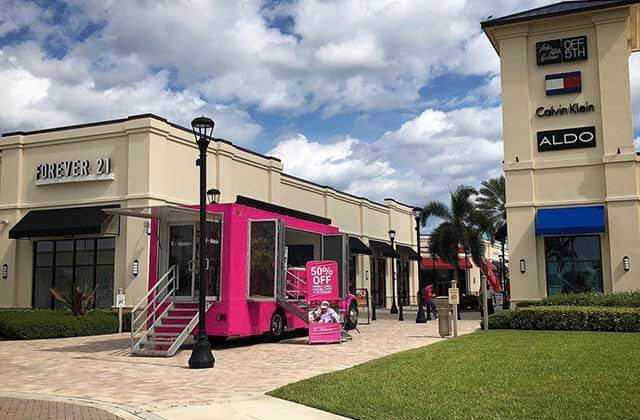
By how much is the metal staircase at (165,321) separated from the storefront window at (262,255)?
5.12 ft

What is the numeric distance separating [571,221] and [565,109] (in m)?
4.42

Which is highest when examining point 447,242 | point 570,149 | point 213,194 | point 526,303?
point 570,149

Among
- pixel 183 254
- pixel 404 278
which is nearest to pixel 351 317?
pixel 183 254

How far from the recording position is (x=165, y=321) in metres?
16.1

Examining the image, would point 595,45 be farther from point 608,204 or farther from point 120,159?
point 120,159

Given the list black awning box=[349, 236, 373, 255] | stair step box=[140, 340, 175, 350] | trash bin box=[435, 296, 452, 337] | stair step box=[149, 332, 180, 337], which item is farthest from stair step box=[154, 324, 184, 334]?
black awning box=[349, 236, 373, 255]

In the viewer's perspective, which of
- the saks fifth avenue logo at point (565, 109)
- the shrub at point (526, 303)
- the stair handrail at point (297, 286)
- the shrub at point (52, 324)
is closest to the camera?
the shrub at point (52, 324)

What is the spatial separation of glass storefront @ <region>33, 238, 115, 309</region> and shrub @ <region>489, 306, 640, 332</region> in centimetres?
1415

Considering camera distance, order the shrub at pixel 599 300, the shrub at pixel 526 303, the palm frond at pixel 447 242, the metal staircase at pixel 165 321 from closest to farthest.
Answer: the metal staircase at pixel 165 321, the shrub at pixel 599 300, the shrub at pixel 526 303, the palm frond at pixel 447 242

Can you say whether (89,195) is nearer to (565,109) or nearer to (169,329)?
(169,329)

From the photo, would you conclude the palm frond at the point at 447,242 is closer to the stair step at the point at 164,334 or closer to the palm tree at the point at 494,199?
the palm tree at the point at 494,199

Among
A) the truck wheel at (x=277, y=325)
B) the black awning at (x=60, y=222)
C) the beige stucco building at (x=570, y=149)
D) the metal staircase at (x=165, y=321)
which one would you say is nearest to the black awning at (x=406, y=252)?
the beige stucco building at (x=570, y=149)

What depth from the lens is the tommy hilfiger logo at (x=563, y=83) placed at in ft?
83.0

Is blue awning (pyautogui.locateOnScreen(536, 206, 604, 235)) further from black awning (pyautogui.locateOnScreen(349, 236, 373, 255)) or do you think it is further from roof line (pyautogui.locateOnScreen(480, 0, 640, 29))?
black awning (pyautogui.locateOnScreen(349, 236, 373, 255))
